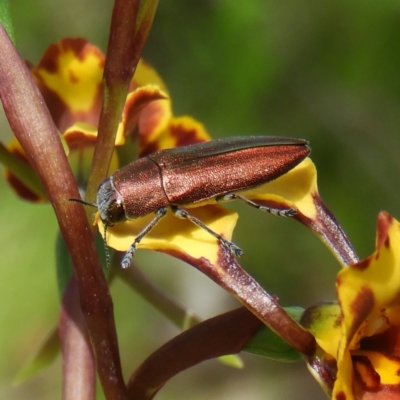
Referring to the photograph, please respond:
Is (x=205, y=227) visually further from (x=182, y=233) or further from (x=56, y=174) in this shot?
(x=56, y=174)

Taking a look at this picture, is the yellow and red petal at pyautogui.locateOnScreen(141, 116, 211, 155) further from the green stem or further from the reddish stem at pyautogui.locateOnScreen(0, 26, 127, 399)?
the reddish stem at pyautogui.locateOnScreen(0, 26, 127, 399)

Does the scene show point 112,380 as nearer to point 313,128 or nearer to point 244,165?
point 244,165

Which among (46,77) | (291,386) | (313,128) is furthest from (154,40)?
(46,77)

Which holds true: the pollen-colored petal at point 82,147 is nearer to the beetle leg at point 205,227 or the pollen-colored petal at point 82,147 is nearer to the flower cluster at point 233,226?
the flower cluster at point 233,226

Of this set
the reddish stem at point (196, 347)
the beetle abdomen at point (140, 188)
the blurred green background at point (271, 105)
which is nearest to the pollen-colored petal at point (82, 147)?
the beetle abdomen at point (140, 188)

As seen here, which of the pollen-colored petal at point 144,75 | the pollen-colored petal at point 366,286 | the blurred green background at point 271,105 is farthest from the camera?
the blurred green background at point 271,105

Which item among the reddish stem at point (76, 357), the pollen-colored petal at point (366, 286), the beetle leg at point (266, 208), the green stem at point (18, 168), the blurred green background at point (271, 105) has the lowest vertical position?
the blurred green background at point (271, 105)

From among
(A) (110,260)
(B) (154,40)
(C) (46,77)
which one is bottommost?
(B) (154,40)
